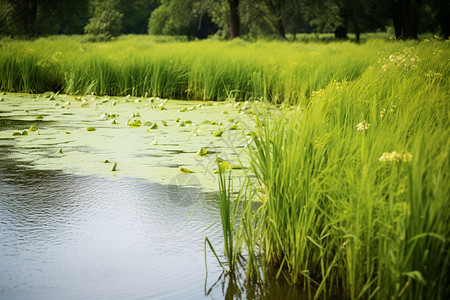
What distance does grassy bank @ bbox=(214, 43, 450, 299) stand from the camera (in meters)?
1.72

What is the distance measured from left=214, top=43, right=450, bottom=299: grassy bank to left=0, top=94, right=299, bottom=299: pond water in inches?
8.6

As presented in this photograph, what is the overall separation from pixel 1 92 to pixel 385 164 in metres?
8.71

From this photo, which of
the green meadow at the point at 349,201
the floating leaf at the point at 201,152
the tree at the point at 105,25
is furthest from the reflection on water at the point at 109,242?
the tree at the point at 105,25

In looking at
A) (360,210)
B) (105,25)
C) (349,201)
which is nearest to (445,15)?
(105,25)

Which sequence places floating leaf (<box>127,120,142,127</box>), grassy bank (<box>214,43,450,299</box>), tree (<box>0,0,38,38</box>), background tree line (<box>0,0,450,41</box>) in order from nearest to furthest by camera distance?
grassy bank (<box>214,43,450,299</box>) < floating leaf (<box>127,120,142,127</box>) < background tree line (<box>0,0,450,41</box>) < tree (<box>0,0,38,38</box>)

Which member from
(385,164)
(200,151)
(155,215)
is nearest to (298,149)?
(385,164)

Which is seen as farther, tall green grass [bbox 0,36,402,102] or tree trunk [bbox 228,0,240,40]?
tree trunk [bbox 228,0,240,40]

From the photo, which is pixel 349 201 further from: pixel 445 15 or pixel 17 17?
pixel 17 17

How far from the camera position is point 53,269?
236cm

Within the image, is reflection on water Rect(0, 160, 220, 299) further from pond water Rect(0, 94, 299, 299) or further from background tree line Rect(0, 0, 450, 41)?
background tree line Rect(0, 0, 450, 41)

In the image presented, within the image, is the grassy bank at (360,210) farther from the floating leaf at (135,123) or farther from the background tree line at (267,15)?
the background tree line at (267,15)

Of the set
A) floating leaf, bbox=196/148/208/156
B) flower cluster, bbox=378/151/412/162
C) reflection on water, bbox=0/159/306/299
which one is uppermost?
flower cluster, bbox=378/151/412/162

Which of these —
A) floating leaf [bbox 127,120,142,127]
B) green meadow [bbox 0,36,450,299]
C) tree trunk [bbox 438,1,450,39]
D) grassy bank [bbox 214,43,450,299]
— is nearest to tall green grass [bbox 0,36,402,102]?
floating leaf [bbox 127,120,142,127]

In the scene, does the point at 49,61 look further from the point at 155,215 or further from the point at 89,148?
the point at 155,215
